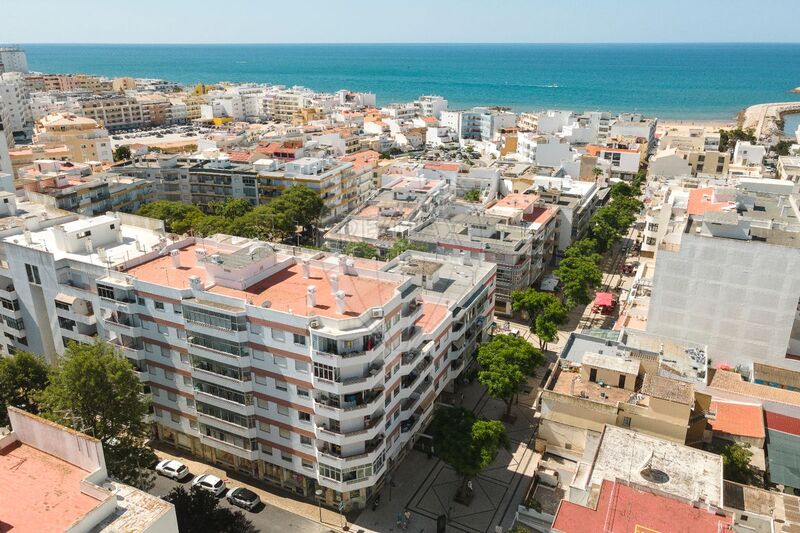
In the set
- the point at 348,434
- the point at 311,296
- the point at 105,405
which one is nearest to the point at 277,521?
the point at 348,434

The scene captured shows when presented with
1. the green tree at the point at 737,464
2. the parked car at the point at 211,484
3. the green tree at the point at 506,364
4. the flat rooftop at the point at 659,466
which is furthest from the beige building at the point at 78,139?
the green tree at the point at 737,464

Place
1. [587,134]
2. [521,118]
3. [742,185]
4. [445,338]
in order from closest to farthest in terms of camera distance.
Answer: [445,338] → [742,185] → [587,134] → [521,118]

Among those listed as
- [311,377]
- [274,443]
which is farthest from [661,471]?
[274,443]

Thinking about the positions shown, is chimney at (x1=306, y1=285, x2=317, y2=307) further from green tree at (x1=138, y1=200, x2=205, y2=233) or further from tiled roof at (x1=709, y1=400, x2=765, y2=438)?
green tree at (x1=138, y1=200, x2=205, y2=233)

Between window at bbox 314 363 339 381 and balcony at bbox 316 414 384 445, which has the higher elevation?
window at bbox 314 363 339 381

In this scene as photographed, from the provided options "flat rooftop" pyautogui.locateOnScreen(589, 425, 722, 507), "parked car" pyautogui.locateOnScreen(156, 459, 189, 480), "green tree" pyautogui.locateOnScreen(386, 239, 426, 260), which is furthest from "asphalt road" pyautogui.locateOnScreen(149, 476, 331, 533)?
"green tree" pyautogui.locateOnScreen(386, 239, 426, 260)

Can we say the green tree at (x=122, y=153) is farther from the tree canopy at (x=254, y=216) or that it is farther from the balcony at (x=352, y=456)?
the balcony at (x=352, y=456)

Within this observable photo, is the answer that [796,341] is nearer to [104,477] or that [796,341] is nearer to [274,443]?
[274,443]
